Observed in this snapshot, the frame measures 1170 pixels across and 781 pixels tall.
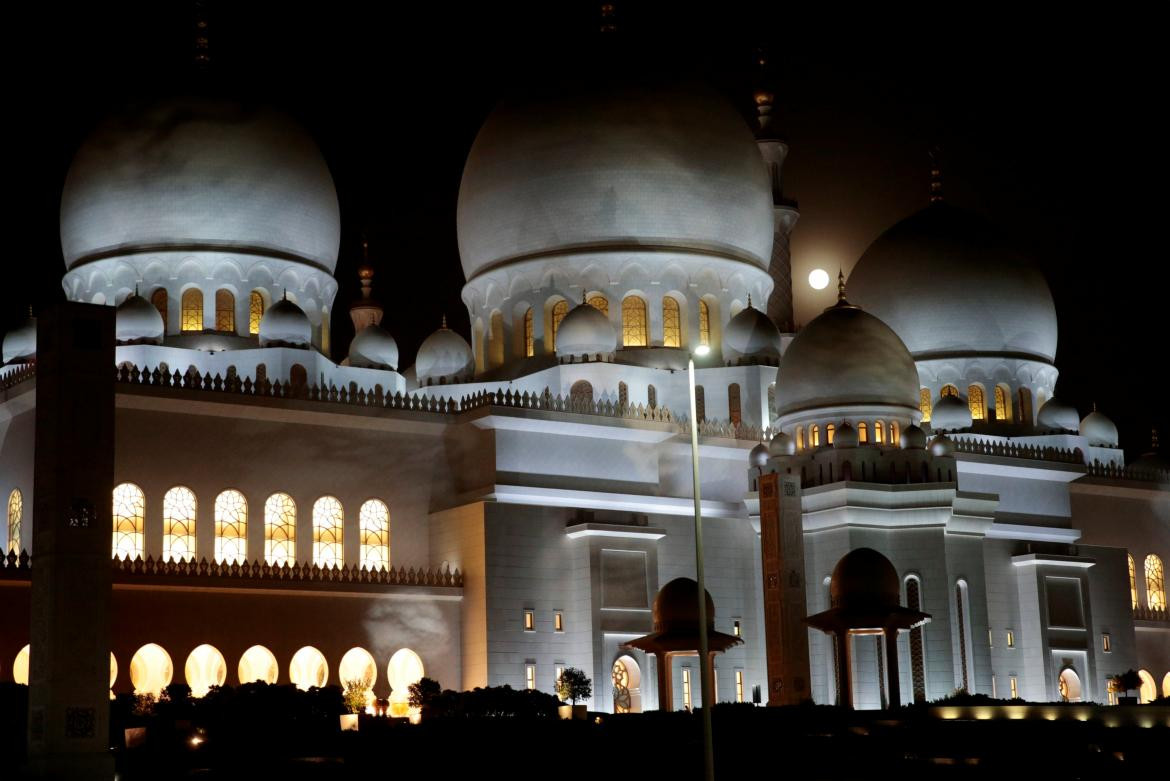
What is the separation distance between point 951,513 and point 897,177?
54.5 feet

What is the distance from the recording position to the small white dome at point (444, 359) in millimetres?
42656

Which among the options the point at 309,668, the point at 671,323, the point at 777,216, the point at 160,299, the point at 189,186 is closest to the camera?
the point at 309,668

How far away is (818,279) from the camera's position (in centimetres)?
5131

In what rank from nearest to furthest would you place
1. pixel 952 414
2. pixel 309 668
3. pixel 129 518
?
pixel 129 518
pixel 309 668
pixel 952 414

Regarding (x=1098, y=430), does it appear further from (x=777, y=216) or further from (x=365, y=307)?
(x=365, y=307)

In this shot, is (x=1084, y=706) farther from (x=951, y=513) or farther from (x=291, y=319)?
(x=291, y=319)

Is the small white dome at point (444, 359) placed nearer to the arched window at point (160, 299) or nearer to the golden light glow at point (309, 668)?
the arched window at point (160, 299)

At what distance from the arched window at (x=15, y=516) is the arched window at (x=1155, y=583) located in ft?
94.0

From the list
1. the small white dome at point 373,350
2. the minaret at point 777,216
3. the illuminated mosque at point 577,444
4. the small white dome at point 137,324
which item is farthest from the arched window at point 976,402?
the small white dome at point 137,324

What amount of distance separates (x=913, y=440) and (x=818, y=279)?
44.9ft

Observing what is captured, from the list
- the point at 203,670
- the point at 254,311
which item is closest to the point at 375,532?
the point at 203,670

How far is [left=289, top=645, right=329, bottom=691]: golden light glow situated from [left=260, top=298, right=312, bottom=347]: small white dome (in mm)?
7711

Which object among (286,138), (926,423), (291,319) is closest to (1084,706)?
(926,423)

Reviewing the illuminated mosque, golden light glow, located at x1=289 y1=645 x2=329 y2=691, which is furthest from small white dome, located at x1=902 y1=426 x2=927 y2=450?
golden light glow, located at x1=289 y1=645 x2=329 y2=691
